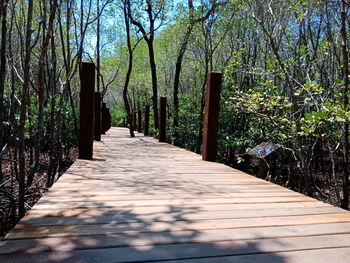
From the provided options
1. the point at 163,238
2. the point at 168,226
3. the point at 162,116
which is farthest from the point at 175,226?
the point at 162,116

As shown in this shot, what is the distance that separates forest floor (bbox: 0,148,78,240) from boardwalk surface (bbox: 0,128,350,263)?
4.03ft

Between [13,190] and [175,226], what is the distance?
14.0ft

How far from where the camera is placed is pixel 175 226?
1.63 metres

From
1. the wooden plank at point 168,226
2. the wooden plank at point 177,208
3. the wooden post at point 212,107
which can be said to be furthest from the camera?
the wooden post at point 212,107

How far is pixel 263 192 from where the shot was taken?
8.28ft

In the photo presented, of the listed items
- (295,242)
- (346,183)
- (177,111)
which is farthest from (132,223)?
(177,111)

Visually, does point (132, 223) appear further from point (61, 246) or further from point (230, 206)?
point (230, 206)

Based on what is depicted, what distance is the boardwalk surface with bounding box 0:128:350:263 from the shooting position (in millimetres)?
1298

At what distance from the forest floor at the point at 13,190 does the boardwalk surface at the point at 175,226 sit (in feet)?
4.03

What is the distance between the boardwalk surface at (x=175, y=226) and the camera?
1298 millimetres

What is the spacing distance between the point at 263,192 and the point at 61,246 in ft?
5.74

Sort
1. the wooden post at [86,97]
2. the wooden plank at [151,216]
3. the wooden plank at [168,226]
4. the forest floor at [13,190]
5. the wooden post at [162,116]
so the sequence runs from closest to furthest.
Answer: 1. the wooden plank at [168,226]
2. the wooden plank at [151,216]
3. the forest floor at [13,190]
4. the wooden post at [86,97]
5. the wooden post at [162,116]

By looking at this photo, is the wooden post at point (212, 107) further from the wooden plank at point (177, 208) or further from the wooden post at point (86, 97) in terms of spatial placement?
the wooden plank at point (177, 208)

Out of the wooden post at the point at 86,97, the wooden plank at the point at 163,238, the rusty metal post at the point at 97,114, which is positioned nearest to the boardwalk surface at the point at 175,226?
the wooden plank at the point at 163,238
